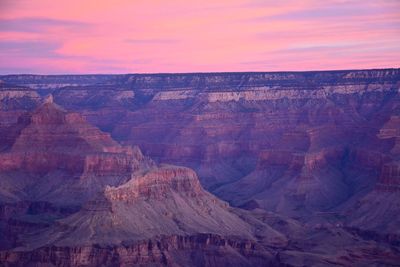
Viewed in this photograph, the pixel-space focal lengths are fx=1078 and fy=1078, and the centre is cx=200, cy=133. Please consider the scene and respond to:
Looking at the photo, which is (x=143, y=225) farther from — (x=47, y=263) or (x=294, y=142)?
(x=294, y=142)

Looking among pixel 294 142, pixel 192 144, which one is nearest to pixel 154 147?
pixel 192 144

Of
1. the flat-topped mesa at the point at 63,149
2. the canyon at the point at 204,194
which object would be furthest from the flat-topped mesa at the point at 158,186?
the flat-topped mesa at the point at 63,149

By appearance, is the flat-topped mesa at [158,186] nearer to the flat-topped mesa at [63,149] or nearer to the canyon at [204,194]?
the canyon at [204,194]

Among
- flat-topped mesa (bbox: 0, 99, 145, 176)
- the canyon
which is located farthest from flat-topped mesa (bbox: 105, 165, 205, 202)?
flat-topped mesa (bbox: 0, 99, 145, 176)

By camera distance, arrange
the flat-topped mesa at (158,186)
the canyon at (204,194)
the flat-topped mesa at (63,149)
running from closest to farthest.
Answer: the canyon at (204,194), the flat-topped mesa at (158,186), the flat-topped mesa at (63,149)

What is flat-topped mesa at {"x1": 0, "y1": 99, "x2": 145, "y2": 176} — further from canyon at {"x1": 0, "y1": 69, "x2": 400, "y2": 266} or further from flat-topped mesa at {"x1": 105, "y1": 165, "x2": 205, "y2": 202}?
flat-topped mesa at {"x1": 105, "y1": 165, "x2": 205, "y2": 202}

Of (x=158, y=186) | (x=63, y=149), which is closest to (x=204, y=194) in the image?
(x=158, y=186)

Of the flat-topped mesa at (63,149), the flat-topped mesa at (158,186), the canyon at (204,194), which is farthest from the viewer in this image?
the flat-topped mesa at (63,149)
